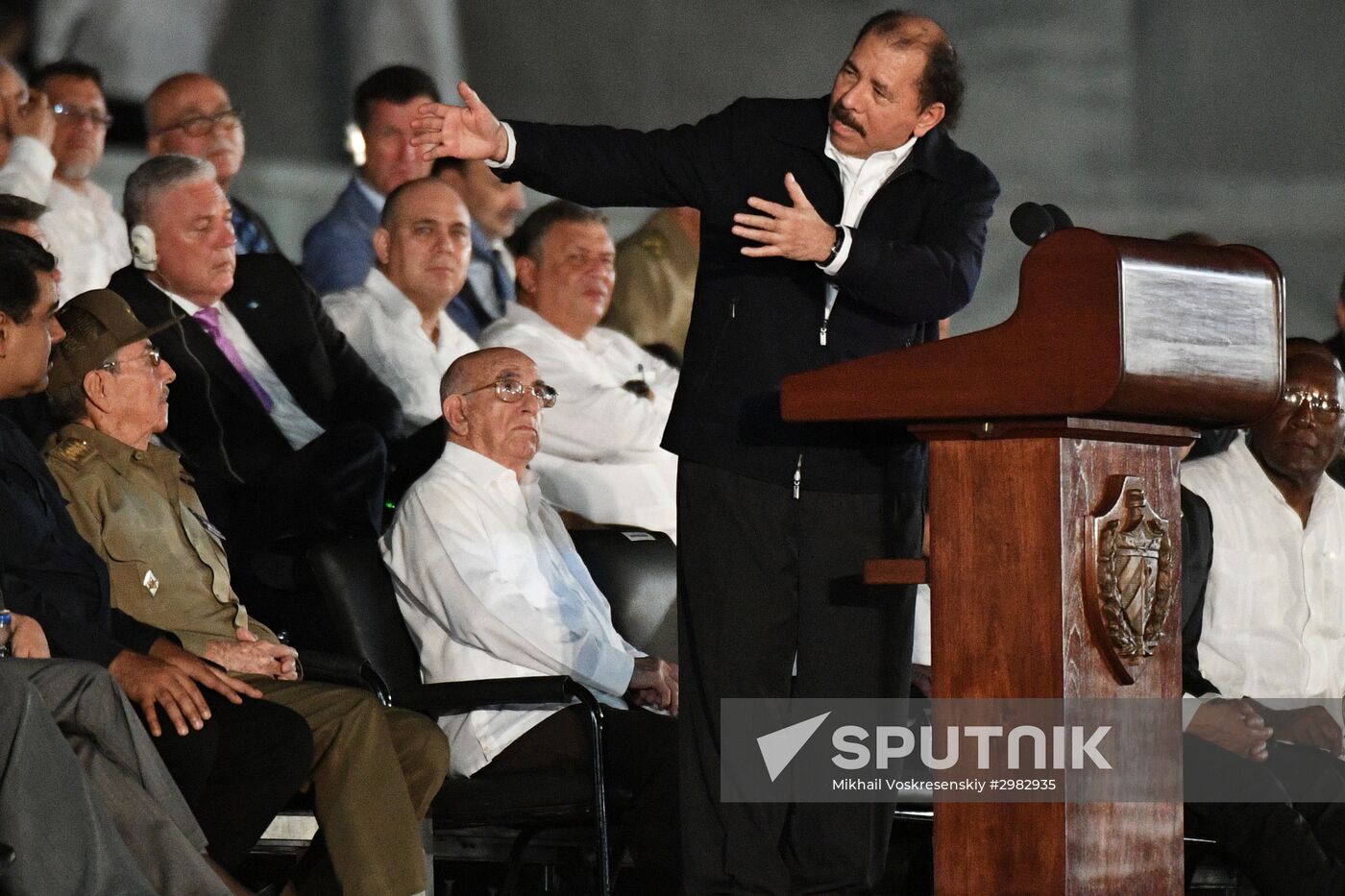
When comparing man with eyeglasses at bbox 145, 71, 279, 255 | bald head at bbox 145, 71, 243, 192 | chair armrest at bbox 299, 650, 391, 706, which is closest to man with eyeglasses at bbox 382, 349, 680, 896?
chair armrest at bbox 299, 650, 391, 706

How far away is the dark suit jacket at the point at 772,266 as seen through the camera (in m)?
2.45

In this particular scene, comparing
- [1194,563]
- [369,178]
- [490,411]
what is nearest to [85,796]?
[490,411]

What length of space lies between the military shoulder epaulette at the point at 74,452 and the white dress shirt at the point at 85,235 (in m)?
1.20

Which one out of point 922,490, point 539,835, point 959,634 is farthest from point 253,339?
point 959,634

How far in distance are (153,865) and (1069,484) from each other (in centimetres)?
140

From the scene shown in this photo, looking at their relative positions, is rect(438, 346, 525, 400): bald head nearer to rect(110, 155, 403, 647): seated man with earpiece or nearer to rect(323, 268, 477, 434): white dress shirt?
rect(110, 155, 403, 647): seated man with earpiece

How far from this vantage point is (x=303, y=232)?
5160mm

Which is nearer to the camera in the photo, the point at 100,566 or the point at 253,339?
the point at 100,566

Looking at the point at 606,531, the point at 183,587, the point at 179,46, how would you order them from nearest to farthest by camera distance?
the point at 183,587
the point at 606,531
the point at 179,46

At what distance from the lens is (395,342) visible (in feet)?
16.1

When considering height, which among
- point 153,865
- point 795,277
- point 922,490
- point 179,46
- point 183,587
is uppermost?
point 179,46

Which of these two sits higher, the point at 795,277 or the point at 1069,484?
the point at 795,277

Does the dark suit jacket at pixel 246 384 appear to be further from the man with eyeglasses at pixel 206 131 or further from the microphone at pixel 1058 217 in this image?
the microphone at pixel 1058 217

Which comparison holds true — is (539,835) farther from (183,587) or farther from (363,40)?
(363,40)
